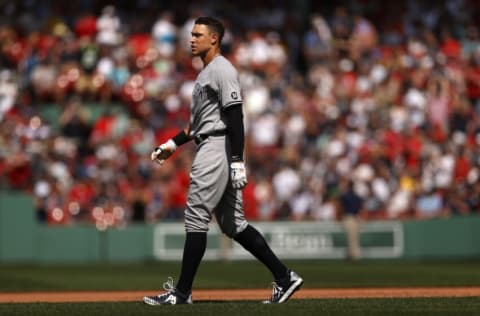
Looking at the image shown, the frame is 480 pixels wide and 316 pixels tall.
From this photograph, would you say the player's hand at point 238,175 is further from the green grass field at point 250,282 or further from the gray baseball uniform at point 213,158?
the green grass field at point 250,282

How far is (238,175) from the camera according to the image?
26.9 feet

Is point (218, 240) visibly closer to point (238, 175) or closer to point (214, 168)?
point (214, 168)

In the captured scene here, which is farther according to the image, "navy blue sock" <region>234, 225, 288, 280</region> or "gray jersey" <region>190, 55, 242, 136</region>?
"navy blue sock" <region>234, 225, 288, 280</region>

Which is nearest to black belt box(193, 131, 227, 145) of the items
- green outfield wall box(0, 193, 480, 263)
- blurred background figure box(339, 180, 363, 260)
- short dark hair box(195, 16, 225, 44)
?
short dark hair box(195, 16, 225, 44)

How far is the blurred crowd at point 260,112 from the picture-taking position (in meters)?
20.8

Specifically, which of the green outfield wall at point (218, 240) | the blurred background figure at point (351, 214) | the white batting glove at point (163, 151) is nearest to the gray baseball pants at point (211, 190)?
the white batting glove at point (163, 151)

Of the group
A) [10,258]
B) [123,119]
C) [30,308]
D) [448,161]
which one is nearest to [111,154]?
[123,119]

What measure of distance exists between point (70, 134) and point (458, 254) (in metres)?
7.94

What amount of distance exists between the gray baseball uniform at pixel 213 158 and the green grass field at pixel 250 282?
67 cm

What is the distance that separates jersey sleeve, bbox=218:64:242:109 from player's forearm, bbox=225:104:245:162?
0.05 meters

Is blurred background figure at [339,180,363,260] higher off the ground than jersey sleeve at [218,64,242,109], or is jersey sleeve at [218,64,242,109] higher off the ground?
jersey sleeve at [218,64,242,109]

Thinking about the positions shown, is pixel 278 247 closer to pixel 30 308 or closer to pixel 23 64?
pixel 23 64

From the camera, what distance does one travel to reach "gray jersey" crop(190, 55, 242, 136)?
8.38m

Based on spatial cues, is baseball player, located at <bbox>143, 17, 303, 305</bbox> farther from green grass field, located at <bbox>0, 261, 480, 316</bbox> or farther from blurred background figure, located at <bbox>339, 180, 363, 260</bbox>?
blurred background figure, located at <bbox>339, 180, 363, 260</bbox>
